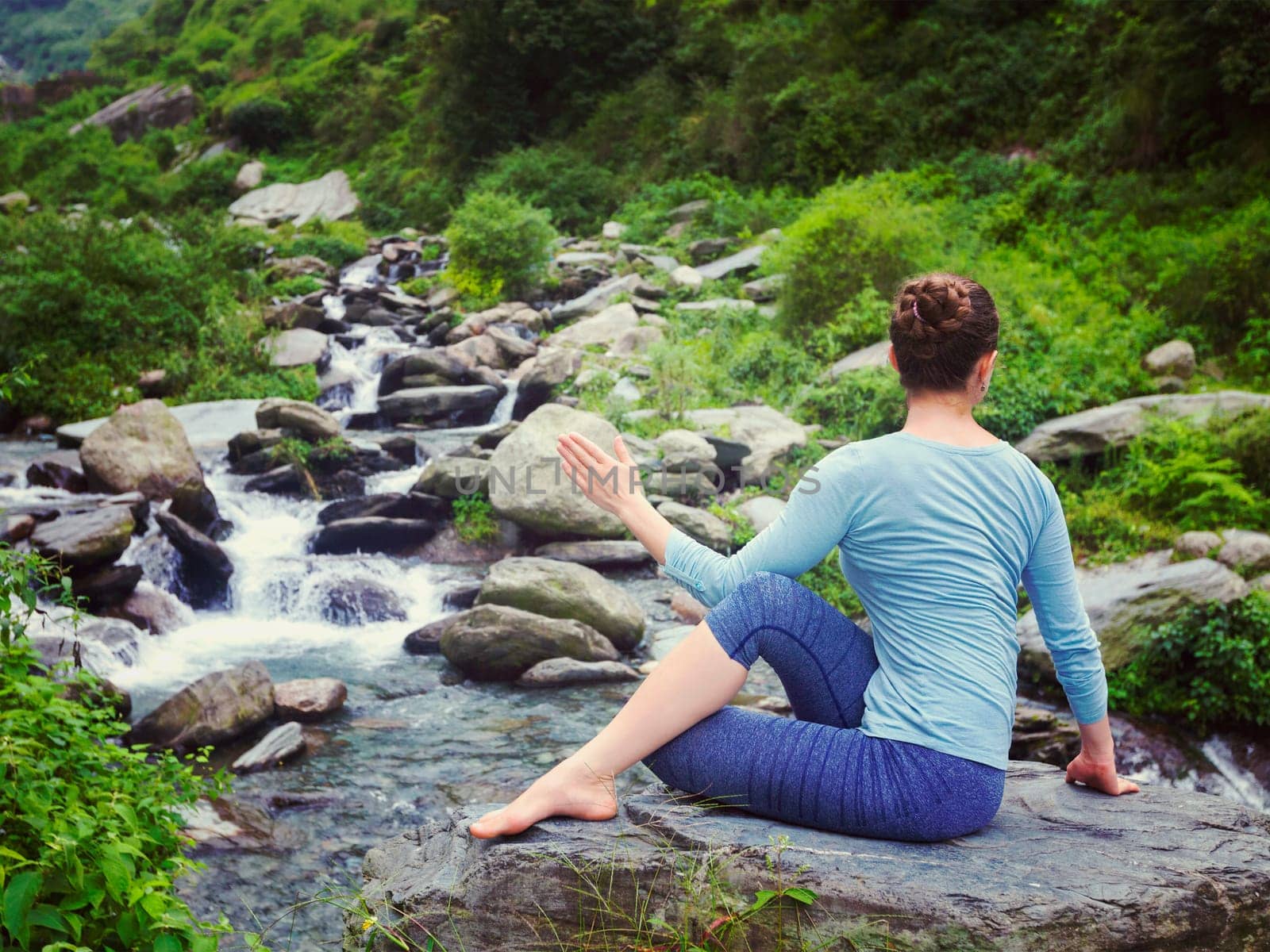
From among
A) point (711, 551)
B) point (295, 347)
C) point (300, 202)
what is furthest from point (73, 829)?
point (300, 202)

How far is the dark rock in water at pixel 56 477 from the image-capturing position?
8727mm

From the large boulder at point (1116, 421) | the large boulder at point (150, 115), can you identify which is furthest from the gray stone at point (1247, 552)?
the large boulder at point (150, 115)

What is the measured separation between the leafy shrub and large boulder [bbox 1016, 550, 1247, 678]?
0.06 m

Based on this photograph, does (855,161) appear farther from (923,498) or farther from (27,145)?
(27,145)

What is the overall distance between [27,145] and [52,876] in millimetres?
36096

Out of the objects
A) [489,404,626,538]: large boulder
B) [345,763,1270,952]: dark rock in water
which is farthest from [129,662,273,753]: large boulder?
[345,763,1270,952]: dark rock in water

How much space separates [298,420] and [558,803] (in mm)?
8520

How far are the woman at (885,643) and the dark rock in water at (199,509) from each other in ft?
23.0

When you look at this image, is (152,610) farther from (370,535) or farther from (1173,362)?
(1173,362)

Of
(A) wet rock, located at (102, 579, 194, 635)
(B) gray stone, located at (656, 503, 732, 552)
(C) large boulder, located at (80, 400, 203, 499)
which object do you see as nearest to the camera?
(A) wet rock, located at (102, 579, 194, 635)

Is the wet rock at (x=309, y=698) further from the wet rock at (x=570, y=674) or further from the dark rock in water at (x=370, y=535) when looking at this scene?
the dark rock in water at (x=370, y=535)

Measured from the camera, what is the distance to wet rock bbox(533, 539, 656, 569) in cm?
787

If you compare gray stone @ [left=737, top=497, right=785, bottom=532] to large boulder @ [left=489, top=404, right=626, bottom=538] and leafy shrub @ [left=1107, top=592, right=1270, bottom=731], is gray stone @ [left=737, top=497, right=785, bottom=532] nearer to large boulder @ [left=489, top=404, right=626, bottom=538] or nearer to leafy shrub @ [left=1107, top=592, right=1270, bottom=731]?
large boulder @ [left=489, top=404, right=626, bottom=538]

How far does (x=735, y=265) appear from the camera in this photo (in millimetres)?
14195
